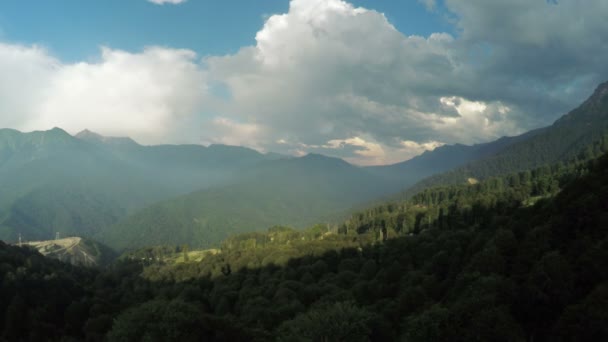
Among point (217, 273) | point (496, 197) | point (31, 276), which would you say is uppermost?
point (496, 197)

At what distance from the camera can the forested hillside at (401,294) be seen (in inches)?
1829

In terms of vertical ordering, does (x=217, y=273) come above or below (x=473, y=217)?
below

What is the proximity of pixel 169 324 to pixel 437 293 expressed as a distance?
48.6 metres

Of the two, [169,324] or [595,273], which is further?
[169,324]

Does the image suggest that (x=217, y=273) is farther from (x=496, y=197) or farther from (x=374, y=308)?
(x=496, y=197)

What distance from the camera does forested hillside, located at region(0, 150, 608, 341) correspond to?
46469mm

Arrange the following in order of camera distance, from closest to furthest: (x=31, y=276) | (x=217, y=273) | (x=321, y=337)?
(x=321, y=337) → (x=31, y=276) → (x=217, y=273)

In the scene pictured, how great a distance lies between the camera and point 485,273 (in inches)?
2554

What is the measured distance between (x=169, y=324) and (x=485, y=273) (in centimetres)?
5224

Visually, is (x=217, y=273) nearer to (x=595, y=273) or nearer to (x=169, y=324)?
(x=169, y=324)

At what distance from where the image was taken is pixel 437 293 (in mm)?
72562

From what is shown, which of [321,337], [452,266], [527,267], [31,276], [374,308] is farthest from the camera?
[31,276]

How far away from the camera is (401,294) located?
72750 mm

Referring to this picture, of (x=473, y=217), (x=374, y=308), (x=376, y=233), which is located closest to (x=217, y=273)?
(x=376, y=233)
